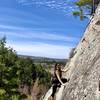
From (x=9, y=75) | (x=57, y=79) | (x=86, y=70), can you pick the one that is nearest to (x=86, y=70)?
(x=86, y=70)

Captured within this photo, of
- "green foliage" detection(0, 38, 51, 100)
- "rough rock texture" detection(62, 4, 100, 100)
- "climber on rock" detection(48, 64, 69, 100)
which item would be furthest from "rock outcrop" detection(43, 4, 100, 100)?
"green foliage" detection(0, 38, 51, 100)

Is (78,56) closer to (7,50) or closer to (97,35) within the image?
(97,35)

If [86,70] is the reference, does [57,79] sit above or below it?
below

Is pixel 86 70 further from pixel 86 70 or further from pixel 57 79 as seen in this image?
pixel 57 79

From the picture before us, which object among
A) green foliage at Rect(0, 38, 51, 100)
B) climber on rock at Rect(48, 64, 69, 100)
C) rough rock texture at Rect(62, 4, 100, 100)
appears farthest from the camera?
green foliage at Rect(0, 38, 51, 100)

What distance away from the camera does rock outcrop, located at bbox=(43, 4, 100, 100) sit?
363 inches

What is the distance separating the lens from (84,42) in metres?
12.2

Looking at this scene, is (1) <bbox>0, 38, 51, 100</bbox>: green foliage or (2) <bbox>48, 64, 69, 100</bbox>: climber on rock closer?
(2) <bbox>48, 64, 69, 100</bbox>: climber on rock

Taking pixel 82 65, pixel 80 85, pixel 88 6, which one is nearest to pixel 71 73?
pixel 82 65

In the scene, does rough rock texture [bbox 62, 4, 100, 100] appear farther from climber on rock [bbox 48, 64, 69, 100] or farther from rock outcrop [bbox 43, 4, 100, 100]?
climber on rock [bbox 48, 64, 69, 100]

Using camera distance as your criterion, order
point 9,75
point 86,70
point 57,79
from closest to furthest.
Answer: point 86,70, point 57,79, point 9,75

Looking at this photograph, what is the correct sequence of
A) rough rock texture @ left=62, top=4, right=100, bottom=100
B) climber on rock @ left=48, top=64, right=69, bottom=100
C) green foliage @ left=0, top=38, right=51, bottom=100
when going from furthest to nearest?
green foliage @ left=0, top=38, right=51, bottom=100, climber on rock @ left=48, top=64, right=69, bottom=100, rough rock texture @ left=62, top=4, right=100, bottom=100

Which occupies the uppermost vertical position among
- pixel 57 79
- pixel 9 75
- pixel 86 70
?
pixel 86 70

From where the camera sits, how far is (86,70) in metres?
10.1
